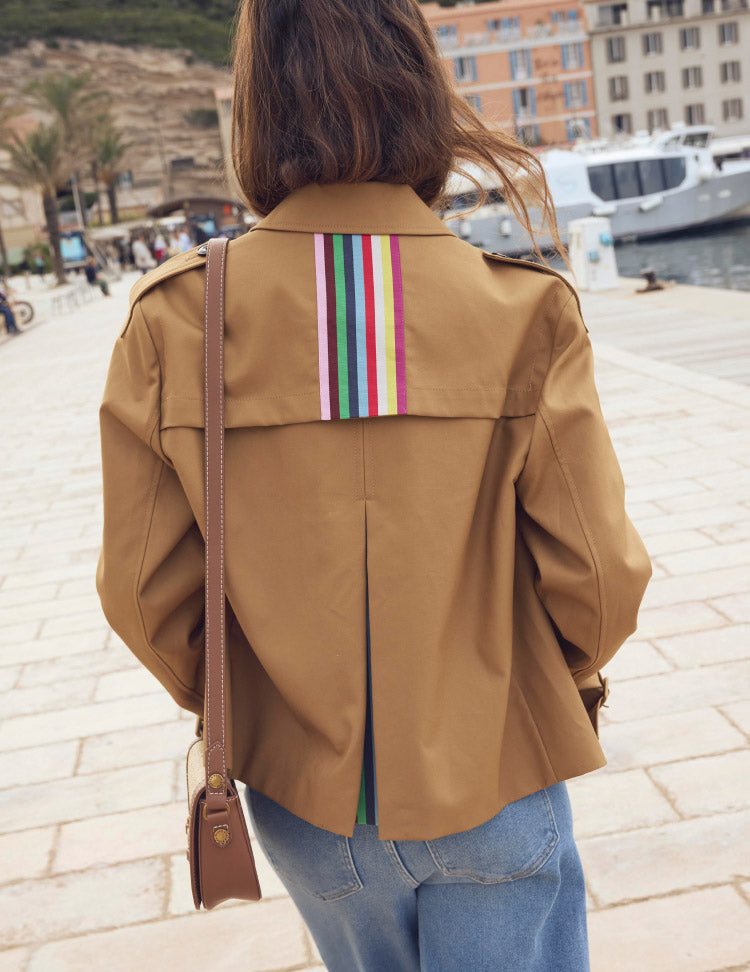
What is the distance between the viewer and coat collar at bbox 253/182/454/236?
1.16m

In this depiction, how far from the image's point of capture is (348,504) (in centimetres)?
113

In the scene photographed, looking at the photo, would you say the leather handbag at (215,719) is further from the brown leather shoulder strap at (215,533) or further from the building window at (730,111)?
the building window at (730,111)

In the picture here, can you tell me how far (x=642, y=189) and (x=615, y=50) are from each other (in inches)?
1709

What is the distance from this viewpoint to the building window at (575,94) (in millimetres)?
69188

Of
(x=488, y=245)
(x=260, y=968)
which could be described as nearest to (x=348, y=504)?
(x=260, y=968)

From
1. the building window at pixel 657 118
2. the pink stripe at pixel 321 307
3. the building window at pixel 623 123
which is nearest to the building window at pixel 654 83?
the building window at pixel 657 118

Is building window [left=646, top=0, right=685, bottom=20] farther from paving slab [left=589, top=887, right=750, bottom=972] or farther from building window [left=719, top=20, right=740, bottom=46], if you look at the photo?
paving slab [left=589, top=887, right=750, bottom=972]

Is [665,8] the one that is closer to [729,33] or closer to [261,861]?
[729,33]

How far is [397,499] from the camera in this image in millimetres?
1127

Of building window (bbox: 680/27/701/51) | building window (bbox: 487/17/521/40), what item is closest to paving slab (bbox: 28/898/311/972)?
building window (bbox: 487/17/521/40)

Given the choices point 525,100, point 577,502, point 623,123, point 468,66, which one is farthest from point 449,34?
point 577,502

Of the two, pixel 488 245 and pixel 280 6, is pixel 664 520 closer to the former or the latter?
pixel 280 6

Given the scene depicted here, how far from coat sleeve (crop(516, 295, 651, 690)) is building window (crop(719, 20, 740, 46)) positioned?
254 feet

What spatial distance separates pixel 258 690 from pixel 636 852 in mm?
1498
